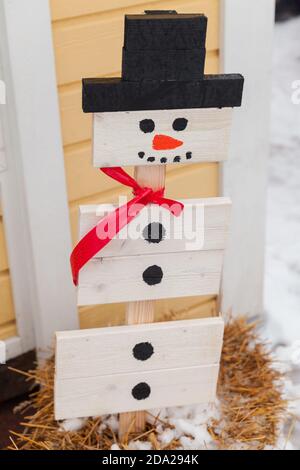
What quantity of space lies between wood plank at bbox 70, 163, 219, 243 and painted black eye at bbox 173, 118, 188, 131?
53 centimetres

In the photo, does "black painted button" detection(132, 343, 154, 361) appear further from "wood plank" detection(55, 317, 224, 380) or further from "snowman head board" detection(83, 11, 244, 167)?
"snowman head board" detection(83, 11, 244, 167)

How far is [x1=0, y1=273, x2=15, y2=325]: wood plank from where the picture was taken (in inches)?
71.4

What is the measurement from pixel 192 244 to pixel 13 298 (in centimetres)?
60

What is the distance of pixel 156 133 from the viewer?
53.0 inches

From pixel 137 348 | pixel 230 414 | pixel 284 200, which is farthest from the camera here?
pixel 284 200

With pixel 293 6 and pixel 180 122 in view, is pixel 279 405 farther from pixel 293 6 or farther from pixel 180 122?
pixel 293 6

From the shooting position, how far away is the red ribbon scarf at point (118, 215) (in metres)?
1.37

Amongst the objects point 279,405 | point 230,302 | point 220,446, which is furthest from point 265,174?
point 220,446

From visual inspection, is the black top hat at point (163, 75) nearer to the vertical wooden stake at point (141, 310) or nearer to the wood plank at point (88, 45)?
the vertical wooden stake at point (141, 310)

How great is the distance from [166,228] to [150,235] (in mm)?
35

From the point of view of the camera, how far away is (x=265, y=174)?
2061mm

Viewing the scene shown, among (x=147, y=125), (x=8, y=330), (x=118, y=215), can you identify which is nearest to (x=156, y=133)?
(x=147, y=125)

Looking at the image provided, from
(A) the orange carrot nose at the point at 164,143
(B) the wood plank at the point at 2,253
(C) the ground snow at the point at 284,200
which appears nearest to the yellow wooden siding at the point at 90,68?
(B) the wood plank at the point at 2,253

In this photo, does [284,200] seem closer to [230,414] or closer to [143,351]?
[230,414]
